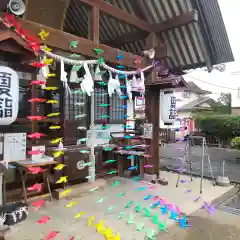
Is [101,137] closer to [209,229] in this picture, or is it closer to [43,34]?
[43,34]

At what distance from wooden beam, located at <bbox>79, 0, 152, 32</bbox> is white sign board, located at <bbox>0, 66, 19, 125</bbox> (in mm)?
2868

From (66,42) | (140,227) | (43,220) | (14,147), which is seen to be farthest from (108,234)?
(66,42)

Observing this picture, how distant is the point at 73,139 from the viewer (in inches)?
303

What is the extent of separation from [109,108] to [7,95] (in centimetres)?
579

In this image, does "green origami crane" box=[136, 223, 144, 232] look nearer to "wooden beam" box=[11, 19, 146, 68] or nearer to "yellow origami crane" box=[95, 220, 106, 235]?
"yellow origami crane" box=[95, 220, 106, 235]

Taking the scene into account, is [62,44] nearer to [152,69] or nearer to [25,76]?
[25,76]

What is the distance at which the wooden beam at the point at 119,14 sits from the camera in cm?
576

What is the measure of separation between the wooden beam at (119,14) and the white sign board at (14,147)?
351cm

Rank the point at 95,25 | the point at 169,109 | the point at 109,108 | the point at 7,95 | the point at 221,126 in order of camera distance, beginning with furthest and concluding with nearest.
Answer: the point at 221,126 → the point at 109,108 → the point at 169,109 → the point at 95,25 → the point at 7,95

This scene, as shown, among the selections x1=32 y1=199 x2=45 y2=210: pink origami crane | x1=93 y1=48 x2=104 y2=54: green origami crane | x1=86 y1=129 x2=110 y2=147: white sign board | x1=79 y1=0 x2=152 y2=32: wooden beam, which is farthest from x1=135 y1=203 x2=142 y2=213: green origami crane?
x1=79 y1=0 x2=152 y2=32: wooden beam

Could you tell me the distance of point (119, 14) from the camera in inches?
246

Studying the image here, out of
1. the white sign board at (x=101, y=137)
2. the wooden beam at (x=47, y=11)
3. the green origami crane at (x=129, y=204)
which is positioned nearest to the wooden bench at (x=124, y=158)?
the white sign board at (x=101, y=137)

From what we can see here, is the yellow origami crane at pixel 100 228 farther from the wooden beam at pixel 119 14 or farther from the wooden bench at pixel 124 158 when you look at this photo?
the wooden beam at pixel 119 14

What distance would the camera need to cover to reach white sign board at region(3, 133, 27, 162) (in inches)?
214
